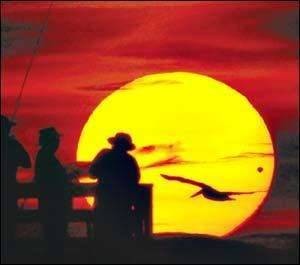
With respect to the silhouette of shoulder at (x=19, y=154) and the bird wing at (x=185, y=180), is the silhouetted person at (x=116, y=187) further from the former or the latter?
the bird wing at (x=185, y=180)

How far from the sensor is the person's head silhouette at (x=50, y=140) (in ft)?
45.3

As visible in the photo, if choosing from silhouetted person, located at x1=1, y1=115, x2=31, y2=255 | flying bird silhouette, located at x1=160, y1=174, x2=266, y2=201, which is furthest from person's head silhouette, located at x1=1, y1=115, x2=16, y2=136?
flying bird silhouette, located at x1=160, y1=174, x2=266, y2=201

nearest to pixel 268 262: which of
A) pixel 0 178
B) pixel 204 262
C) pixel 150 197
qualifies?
pixel 204 262

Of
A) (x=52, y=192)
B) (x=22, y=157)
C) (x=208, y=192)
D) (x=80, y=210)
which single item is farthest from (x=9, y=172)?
(x=208, y=192)

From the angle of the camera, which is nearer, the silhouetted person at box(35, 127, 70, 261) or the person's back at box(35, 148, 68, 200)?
the silhouetted person at box(35, 127, 70, 261)

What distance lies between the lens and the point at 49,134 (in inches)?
543

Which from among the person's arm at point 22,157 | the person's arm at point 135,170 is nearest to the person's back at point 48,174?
the person's arm at point 22,157

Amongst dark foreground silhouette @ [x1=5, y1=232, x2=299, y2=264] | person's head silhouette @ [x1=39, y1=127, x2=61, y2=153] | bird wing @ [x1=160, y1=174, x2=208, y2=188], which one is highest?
bird wing @ [x1=160, y1=174, x2=208, y2=188]

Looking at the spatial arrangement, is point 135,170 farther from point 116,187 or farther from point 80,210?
point 80,210

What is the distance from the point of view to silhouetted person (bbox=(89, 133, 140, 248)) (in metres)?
14.0

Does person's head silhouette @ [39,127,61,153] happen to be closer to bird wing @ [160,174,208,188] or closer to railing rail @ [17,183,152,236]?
railing rail @ [17,183,152,236]

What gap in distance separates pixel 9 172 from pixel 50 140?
66 centimetres

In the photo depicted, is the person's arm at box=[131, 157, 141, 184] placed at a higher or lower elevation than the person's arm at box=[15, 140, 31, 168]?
lower

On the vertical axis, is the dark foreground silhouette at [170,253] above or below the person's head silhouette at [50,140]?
below
